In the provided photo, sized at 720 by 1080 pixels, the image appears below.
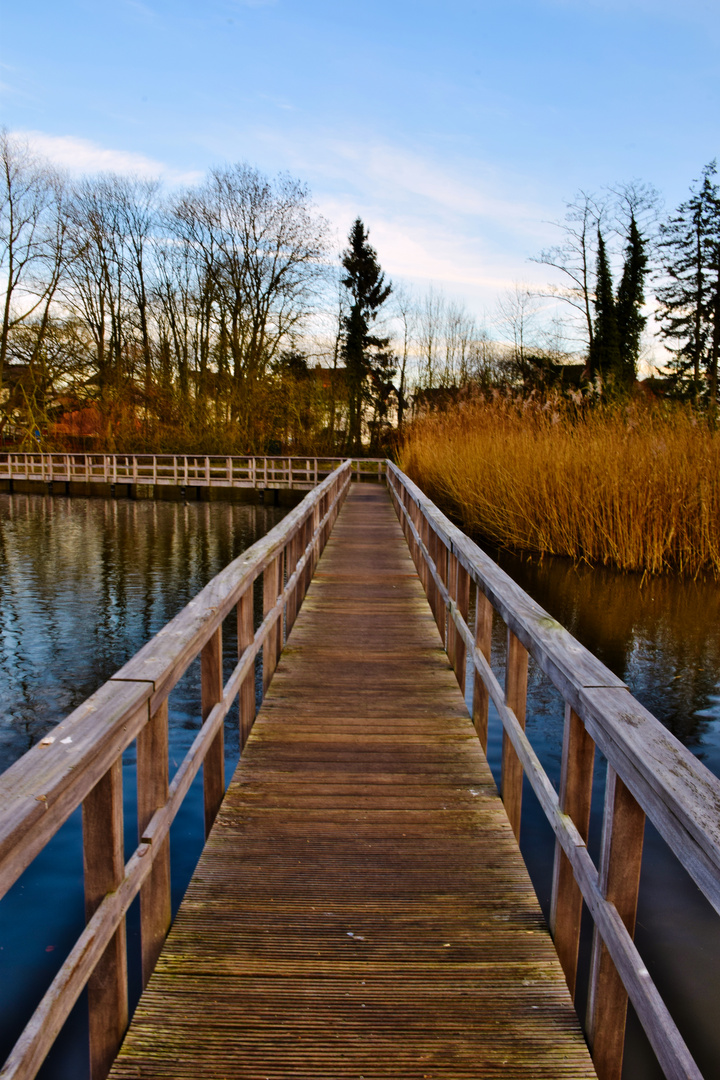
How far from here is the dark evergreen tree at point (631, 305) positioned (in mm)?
30453

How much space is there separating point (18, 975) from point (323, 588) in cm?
454

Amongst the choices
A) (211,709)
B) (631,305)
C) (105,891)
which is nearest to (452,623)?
(211,709)

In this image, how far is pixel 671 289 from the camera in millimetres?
35000

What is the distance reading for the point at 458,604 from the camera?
443 centimetres

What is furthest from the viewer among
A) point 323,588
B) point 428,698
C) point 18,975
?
point 323,588

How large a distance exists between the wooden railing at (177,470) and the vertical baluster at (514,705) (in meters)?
25.0

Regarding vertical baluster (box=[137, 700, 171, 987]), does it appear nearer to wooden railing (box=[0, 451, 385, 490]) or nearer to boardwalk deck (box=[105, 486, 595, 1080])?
boardwalk deck (box=[105, 486, 595, 1080])

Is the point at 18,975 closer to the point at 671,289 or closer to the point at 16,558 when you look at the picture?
the point at 16,558

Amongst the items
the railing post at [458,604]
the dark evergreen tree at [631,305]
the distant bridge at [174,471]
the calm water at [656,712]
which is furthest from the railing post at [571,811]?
the dark evergreen tree at [631,305]

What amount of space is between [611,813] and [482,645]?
5.93ft

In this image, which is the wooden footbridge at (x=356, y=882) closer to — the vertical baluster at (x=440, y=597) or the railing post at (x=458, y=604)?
the railing post at (x=458, y=604)

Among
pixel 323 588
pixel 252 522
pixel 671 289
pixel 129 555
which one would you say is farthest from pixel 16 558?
pixel 671 289

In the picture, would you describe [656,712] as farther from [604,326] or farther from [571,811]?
[604,326]

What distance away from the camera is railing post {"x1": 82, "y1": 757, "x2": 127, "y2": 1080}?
158cm
